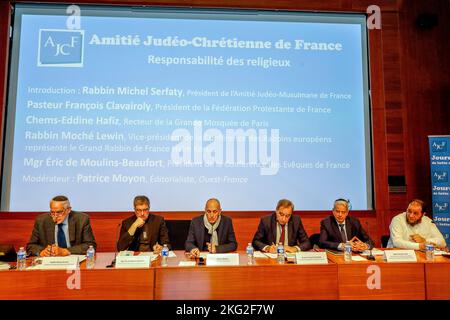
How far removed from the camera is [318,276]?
2.12 meters

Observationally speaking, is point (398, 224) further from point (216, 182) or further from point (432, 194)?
point (216, 182)

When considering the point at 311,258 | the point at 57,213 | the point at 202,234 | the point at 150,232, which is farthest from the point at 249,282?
the point at 57,213

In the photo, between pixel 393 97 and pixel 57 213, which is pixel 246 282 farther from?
pixel 393 97

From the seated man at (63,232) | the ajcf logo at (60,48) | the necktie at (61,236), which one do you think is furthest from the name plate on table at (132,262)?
the ajcf logo at (60,48)

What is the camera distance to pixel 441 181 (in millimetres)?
4242

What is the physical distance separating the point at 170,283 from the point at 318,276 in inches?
34.7

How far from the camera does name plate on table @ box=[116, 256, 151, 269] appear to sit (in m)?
2.09

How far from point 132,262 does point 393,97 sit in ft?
12.7

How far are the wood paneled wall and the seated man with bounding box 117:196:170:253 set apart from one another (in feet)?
2.82

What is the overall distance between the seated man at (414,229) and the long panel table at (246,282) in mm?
945

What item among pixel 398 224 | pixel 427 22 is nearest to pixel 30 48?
pixel 398 224

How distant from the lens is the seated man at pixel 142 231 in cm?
306

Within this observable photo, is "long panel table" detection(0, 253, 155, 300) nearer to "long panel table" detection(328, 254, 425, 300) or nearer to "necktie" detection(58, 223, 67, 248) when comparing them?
"necktie" detection(58, 223, 67, 248)

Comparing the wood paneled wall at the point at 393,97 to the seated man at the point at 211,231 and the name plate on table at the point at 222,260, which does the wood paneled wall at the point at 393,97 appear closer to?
the seated man at the point at 211,231
